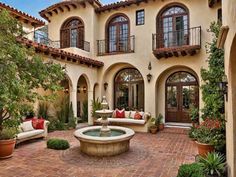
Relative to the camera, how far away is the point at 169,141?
10.0 m

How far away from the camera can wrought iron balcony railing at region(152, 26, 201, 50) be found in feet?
41.0

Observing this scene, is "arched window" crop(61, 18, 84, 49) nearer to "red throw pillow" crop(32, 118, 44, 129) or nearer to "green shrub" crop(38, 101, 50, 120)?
"green shrub" crop(38, 101, 50, 120)

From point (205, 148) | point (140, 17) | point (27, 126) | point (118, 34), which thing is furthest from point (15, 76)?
point (140, 17)

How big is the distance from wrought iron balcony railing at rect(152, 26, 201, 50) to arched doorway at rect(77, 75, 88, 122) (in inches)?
222

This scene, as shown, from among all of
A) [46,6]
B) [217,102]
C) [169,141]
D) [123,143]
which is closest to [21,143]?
[123,143]

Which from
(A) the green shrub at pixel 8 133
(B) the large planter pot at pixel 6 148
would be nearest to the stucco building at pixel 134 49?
(A) the green shrub at pixel 8 133

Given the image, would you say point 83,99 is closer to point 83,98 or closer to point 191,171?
point 83,98

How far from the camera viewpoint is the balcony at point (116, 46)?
14344 millimetres

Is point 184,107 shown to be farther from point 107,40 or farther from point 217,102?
point 107,40

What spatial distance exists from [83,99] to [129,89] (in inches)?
140

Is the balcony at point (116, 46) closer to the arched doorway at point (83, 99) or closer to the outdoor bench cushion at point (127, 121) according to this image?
the arched doorway at point (83, 99)

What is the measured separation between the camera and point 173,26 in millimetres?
13430

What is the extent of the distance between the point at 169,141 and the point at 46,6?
1296 centimetres

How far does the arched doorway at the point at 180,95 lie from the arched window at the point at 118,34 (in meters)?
3.85
